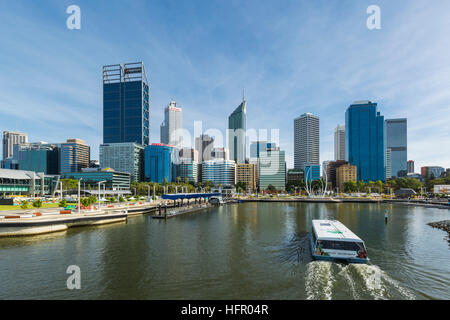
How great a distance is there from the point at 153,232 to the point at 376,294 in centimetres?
3688

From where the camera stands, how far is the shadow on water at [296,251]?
2678 centimetres

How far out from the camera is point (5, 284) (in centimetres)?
2012

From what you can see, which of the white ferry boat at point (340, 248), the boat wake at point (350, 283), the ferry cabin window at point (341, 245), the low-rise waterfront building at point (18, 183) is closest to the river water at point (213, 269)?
the boat wake at point (350, 283)

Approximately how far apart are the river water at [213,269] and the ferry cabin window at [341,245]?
5.82ft

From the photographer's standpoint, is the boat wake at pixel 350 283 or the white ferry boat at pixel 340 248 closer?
the boat wake at pixel 350 283

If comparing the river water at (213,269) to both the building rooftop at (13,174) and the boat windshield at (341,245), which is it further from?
the building rooftop at (13,174)

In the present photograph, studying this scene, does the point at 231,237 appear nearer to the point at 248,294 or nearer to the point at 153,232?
the point at 153,232

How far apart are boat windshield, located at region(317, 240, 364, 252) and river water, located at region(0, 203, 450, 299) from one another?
5.82ft

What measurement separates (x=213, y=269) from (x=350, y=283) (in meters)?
13.1

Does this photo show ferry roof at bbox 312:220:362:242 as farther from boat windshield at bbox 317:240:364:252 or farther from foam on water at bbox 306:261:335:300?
foam on water at bbox 306:261:335:300

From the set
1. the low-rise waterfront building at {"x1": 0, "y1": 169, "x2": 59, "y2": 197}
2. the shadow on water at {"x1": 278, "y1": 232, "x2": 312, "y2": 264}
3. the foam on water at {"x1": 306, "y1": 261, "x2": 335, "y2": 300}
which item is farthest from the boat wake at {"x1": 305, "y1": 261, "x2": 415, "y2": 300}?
the low-rise waterfront building at {"x1": 0, "y1": 169, "x2": 59, "y2": 197}

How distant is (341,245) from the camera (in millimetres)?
24859

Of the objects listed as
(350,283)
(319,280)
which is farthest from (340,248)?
(319,280)

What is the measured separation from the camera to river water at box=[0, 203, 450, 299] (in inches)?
738
